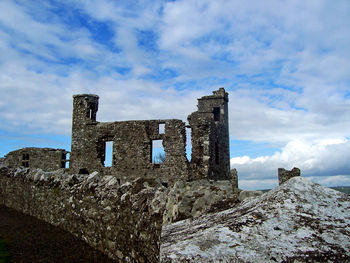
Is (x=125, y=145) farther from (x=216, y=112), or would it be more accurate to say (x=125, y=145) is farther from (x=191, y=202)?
(x=216, y=112)

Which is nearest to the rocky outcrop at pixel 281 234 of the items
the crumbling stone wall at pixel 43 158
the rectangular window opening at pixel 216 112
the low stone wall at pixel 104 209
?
the low stone wall at pixel 104 209

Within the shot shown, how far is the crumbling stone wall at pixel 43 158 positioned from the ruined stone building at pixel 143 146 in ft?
8.52

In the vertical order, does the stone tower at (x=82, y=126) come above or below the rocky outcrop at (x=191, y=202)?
above

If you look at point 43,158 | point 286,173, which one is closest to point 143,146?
point 43,158

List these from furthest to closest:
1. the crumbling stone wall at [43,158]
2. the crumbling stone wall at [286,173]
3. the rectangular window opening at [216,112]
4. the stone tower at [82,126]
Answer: the rectangular window opening at [216,112]
the crumbling stone wall at [43,158]
the crumbling stone wall at [286,173]
the stone tower at [82,126]

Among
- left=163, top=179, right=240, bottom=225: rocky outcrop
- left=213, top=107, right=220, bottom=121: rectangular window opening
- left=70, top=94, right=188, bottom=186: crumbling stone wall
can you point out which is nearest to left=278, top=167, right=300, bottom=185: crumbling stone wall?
left=70, top=94, right=188, bottom=186: crumbling stone wall

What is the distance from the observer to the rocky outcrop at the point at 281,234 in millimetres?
1812

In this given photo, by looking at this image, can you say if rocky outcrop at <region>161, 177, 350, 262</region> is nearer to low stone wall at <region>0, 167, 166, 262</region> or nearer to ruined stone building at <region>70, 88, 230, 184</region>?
low stone wall at <region>0, 167, 166, 262</region>

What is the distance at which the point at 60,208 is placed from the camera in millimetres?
8852

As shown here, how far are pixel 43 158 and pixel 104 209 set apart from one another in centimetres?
2092

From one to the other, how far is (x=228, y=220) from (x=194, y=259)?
1.81ft

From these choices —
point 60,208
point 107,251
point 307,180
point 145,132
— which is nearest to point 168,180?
point 145,132

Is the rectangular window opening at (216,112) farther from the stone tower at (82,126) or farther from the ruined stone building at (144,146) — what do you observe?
the stone tower at (82,126)

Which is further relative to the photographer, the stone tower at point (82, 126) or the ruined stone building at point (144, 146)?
the stone tower at point (82, 126)
